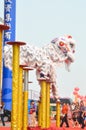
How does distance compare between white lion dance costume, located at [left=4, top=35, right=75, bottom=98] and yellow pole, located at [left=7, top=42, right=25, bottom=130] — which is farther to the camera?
white lion dance costume, located at [left=4, top=35, right=75, bottom=98]

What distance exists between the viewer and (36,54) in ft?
66.4

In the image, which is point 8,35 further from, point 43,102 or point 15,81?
point 15,81

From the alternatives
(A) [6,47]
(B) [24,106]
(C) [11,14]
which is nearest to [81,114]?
(A) [6,47]

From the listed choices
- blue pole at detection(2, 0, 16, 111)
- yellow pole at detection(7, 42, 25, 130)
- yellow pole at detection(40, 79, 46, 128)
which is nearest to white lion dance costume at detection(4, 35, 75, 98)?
blue pole at detection(2, 0, 16, 111)

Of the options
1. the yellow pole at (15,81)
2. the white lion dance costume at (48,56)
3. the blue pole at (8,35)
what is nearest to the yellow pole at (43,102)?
the yellow pole at (15,81)

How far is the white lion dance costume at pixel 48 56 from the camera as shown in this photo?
19.9 meters

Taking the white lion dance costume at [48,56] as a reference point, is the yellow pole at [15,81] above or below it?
below

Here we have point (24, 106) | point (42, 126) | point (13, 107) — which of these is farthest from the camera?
point (42, 126)

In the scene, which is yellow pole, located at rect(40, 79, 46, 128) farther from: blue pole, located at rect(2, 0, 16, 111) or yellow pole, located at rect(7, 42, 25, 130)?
blue pole, located at rect(2, 0, 16, 111)

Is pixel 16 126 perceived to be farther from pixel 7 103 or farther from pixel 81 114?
pixel 7 103

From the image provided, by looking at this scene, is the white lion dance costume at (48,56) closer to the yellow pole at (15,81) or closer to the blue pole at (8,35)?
the blue pole at (8,35)

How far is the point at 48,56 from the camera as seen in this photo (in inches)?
808

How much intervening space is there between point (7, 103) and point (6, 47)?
108 inches

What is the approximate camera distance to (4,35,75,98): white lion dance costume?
65.4 ft
